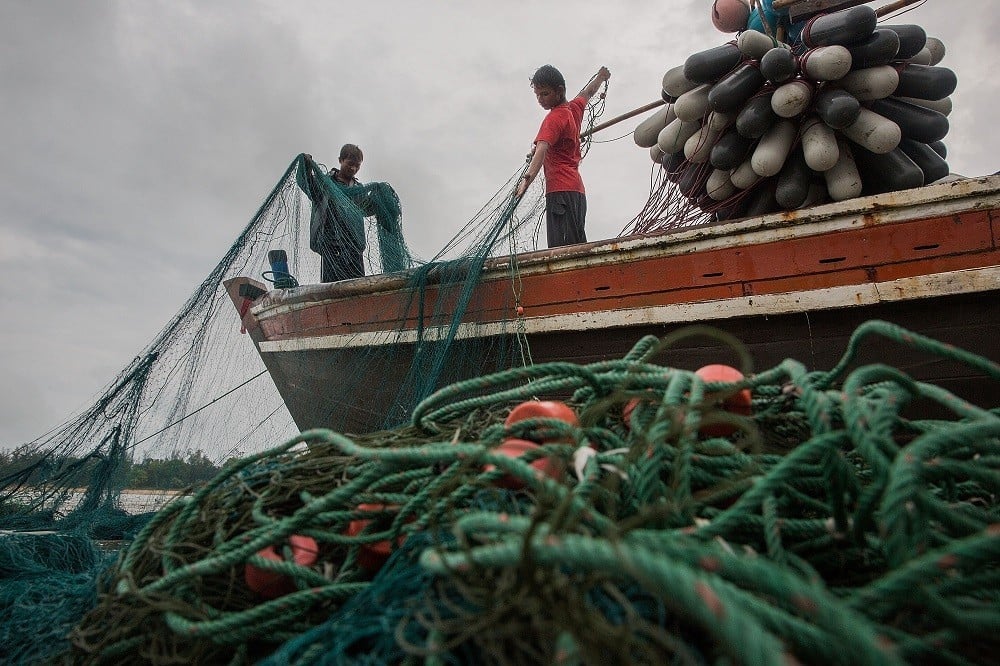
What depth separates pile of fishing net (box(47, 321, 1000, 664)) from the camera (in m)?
0.60

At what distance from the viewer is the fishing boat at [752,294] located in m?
2.76

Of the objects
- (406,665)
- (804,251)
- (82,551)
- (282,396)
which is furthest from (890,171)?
(282,396)

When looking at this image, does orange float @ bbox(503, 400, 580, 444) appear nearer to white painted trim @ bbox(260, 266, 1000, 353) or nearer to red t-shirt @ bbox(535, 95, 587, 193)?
white painted trim @ bbox(260, 266, 1000, 353)

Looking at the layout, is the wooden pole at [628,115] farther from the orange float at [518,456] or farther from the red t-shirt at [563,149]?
the orange float at [518,456]

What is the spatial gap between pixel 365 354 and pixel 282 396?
1652 millimetres

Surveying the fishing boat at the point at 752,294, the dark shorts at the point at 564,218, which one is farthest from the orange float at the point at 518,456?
the dark shorts at the point at 564,218

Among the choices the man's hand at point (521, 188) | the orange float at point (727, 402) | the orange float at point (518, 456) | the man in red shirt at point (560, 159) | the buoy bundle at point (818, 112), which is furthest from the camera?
the man in red shirt at point (560, 159)

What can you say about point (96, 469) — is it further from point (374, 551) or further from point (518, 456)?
point (518, 456)

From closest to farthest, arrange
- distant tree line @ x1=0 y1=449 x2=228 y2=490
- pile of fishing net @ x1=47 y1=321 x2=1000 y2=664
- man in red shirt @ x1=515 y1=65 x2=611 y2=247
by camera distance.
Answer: pile of fishing net @ x1=47 y1=321 x2=1000 y2=664
distant tree line @ x1=0 y1=449 x2=228 y2=490
man in red shirt @ x1=515 y1=65 x2=611 y2=247

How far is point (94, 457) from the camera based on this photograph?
394 cm

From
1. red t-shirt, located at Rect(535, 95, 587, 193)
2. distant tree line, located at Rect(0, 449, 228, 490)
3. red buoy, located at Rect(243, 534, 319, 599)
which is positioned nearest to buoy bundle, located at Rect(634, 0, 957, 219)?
red t-shirt, located at Rect(535, 95, 587, 193)

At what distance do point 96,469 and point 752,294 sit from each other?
444cm

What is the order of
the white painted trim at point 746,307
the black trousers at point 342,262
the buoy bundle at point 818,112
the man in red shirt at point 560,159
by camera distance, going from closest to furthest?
the white painted trim at point 746,307 → the buoy bundle at point 818,112 → the man in red shirt at point 560,159 → the black trousers at point 342,262

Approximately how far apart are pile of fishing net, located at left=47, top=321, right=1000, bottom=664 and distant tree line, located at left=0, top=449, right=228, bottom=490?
2949mm
